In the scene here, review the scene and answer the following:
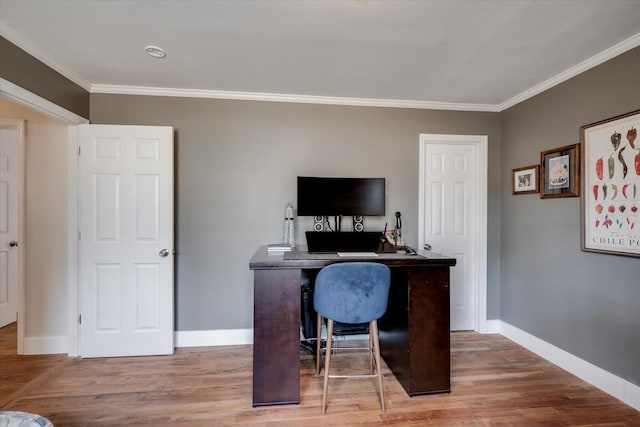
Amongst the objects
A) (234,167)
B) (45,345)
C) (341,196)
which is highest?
(234,167)

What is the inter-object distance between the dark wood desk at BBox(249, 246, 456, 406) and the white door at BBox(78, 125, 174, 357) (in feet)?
3.90

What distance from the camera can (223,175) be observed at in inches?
115

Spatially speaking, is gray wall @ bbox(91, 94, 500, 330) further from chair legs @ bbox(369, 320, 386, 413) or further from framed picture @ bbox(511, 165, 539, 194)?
framed picture @ bbox(511, 165, 539, 194)

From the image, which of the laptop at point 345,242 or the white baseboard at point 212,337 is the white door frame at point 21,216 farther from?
the laptop at point 345,242

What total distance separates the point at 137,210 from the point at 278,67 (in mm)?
1814

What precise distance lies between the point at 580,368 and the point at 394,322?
1.55m

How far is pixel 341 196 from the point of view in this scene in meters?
2.83

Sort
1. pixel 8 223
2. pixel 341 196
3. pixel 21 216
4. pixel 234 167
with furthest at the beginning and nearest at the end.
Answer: pixel 8 223, pixel 234 167, pixel 341 196, pixel 21 216

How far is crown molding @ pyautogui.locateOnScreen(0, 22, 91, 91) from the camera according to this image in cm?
192

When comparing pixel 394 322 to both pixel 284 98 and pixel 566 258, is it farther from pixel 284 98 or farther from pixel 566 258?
pixel 284 98

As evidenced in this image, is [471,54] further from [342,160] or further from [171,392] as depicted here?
[171,392]

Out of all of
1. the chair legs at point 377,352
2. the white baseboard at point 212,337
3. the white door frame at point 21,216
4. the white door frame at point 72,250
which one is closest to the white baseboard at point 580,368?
the chair legs at point 377,352

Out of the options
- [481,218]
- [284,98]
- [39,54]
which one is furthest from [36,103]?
[481,218]

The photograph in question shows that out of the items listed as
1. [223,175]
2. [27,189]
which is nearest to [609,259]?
[223,175]
